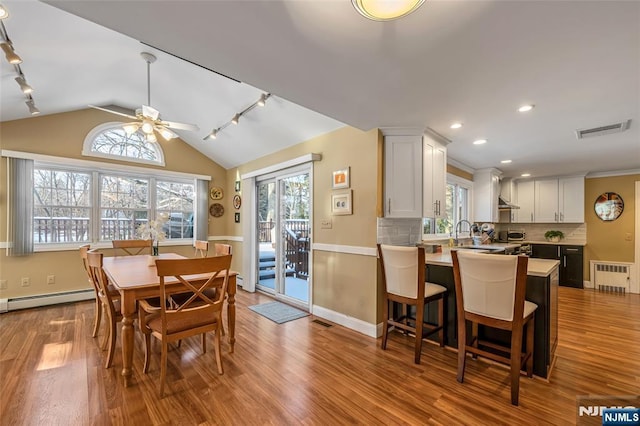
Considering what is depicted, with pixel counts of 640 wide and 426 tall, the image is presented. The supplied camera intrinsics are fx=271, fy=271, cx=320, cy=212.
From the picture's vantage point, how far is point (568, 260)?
5770 mm

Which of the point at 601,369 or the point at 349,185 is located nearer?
the point at 601,369

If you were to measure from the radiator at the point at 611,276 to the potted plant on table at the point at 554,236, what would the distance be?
69 centimetres

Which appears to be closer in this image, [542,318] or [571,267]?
[542,318]

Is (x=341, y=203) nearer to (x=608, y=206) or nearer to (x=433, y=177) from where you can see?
(x=433, y=177)

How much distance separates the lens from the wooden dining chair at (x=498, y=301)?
195 cm

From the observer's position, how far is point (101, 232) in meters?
4.70

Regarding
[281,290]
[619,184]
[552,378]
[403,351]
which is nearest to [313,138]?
[281,290]

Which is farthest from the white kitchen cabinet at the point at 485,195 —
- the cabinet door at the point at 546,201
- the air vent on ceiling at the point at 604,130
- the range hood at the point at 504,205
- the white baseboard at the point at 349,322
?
the white baseboard at the point at 349,322

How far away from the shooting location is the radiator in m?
5.30

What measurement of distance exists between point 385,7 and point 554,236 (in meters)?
7.11

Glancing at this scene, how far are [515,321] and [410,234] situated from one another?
67.7 inches

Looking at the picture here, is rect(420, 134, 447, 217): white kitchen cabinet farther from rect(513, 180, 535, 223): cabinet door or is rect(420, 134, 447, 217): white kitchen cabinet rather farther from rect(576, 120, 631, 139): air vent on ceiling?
rect(513, 180, 535, 223): cabinet door

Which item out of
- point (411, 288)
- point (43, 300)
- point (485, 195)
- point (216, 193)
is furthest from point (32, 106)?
point (485, 195)

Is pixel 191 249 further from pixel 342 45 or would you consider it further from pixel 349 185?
pixel 342 45
